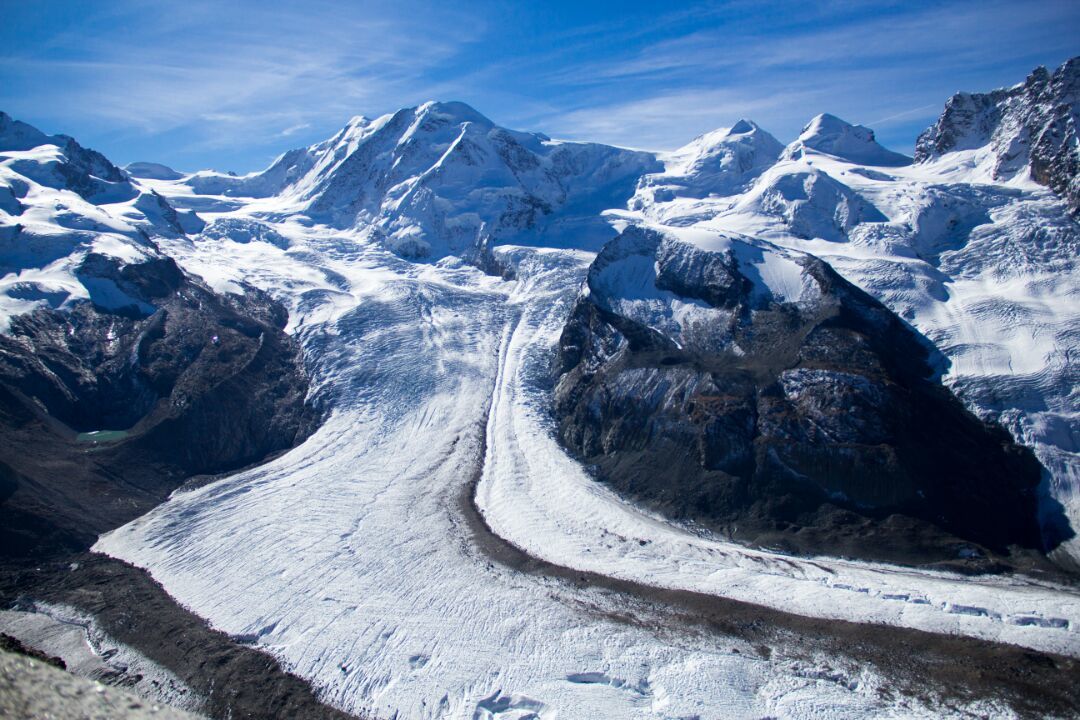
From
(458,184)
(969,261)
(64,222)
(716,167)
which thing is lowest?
(969,261)

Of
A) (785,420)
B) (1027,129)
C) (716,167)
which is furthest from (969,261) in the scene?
(716,167)

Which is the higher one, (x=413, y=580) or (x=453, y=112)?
(x=453, y=112)

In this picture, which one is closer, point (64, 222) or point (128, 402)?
point (128, 402)

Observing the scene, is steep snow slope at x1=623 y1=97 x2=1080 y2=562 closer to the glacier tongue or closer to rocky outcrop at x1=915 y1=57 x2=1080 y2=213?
rocky outcrop at x1=915 y1=57 x2=1080 y2=213

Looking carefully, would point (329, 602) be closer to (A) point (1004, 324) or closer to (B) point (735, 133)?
(A) point (1004, 324)

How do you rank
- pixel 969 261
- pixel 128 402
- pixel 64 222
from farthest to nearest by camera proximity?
pixel 64 222 < pixel 969 261 < pixel 128 402

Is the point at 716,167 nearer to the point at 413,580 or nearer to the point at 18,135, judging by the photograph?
the point at 413,580
